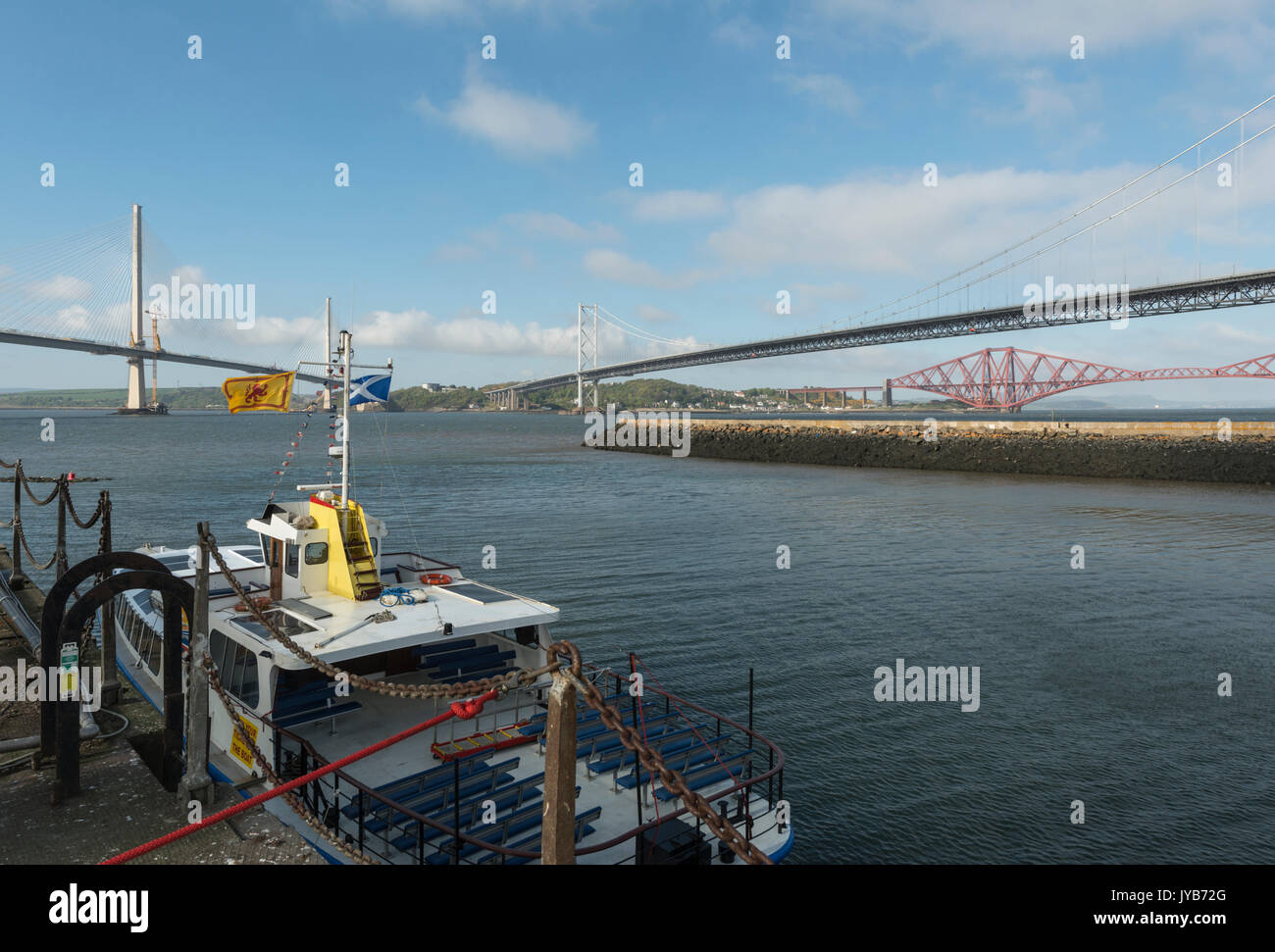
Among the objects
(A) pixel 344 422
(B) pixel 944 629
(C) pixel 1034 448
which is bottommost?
(B) pixel 944 629

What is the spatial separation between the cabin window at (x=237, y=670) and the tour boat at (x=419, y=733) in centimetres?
3

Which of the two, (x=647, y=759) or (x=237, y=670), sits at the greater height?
A: (x=647, y=759)

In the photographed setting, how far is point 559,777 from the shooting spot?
4.79 meters

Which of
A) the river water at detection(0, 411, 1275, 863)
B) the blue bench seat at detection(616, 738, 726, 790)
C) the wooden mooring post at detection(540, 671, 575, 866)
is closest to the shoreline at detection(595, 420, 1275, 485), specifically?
the river water at detection(0, 411, 1275, 863)

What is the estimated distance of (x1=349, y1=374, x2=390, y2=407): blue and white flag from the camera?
1261cm

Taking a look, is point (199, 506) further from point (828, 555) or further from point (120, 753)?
point (120, 753)

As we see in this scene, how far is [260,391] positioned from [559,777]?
8971mm

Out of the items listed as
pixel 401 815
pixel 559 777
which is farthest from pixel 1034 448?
pixel 559 777

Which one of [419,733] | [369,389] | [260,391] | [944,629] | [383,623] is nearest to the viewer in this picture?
[383,623]

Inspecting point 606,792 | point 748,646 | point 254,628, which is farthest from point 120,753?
point 748,646

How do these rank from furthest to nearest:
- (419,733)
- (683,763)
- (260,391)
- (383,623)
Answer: (260,391)
(419,733)
(383,623)
(683,763)

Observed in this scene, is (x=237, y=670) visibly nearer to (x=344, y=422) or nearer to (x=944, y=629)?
(x=344, y=422)

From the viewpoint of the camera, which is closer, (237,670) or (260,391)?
(237,670)

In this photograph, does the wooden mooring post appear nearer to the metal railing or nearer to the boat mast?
the metal railing
